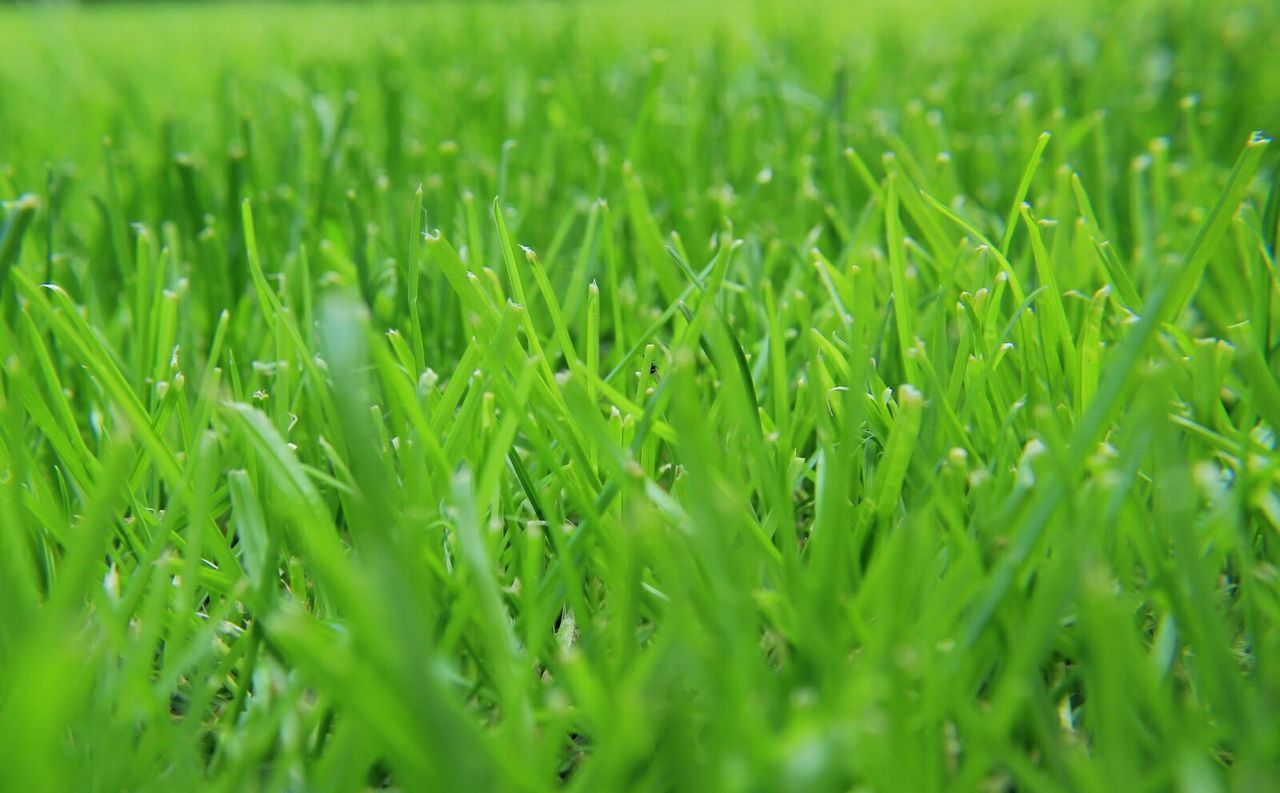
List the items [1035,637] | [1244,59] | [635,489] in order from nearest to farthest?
[1035,637], [635,489], [1244,59]

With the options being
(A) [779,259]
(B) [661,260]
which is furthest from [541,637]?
(A) [779,259]

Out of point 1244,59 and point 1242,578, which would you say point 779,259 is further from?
point 1244,59

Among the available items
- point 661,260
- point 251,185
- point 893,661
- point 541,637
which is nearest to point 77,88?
point 251,185

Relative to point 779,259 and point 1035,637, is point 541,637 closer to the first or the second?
point 1035,637

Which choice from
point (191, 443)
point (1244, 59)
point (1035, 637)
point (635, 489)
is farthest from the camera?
point (1244, 59)

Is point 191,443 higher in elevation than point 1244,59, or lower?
lower

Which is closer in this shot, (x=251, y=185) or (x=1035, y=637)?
(x=1035, y=637)
